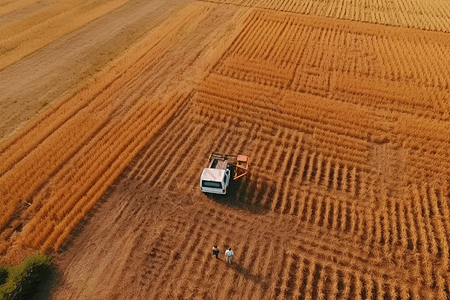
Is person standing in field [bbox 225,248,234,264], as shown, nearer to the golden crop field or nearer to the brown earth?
the golden crop field

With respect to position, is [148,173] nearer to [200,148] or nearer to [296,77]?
[200,148]

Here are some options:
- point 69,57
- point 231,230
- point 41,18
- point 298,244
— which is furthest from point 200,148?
point 41,18

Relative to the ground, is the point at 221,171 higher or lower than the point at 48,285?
higher

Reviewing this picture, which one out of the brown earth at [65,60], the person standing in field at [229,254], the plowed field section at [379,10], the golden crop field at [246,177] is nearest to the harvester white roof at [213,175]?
the golden crop field at [246,177]

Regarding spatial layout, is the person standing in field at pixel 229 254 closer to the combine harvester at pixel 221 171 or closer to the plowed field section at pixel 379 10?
the combine harvester at pixel 221 171

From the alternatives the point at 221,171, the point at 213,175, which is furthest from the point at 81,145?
the point at 221,171

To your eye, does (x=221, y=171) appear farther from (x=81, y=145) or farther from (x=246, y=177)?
(x=81, y=145)

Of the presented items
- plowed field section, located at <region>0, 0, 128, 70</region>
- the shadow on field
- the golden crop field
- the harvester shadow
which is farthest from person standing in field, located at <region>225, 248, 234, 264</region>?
plowed field section, located at <region>0, 0, 128, 70</region>
